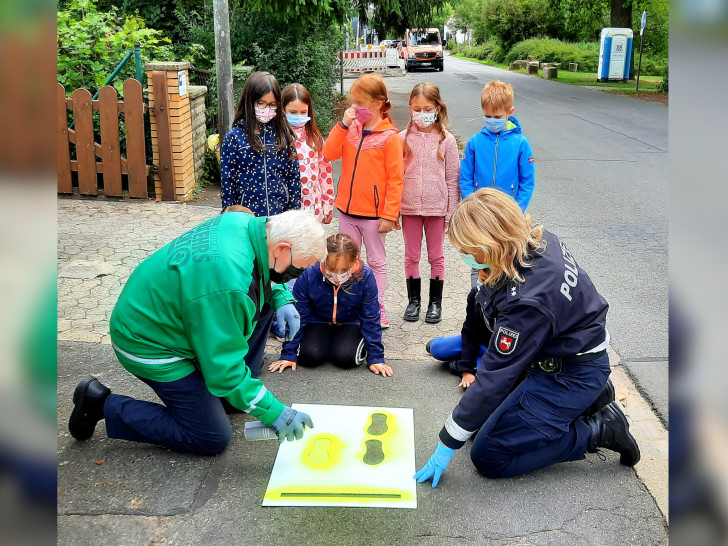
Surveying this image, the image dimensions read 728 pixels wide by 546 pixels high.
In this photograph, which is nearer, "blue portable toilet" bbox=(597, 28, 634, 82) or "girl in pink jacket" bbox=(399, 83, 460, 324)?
"girl in pink jacket" bbox=(399, 83, 460, 324)

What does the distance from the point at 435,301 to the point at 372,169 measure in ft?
3.50

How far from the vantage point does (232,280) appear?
2.82 m

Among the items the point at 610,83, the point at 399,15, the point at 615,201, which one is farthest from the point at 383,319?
the point at 610,83

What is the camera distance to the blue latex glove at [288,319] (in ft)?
12.4

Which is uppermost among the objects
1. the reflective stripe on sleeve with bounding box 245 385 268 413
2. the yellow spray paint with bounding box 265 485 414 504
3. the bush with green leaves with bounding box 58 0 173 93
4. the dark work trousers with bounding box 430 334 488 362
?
the bush with green leaves with bounding box 58 0 173 93

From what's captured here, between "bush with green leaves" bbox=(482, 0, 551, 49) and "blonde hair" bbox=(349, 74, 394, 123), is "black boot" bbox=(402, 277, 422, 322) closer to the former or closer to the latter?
"blonde hair" bbox=(349, 74, 394, 123)

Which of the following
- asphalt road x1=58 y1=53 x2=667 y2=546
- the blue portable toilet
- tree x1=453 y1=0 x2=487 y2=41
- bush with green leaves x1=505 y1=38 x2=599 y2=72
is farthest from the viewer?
tree x1=453 y1=0 x2=487 y2=41

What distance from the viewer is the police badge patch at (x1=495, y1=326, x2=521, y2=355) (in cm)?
284

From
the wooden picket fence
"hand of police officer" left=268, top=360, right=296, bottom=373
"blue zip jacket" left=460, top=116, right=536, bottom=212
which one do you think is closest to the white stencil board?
"hand of police officer" left=268, top=360, right=296, bottom=373

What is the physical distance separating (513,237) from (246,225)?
1113mm

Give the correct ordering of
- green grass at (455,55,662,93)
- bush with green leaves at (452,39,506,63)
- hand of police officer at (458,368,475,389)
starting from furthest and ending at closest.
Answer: bush with green leaves at (452,39,506,63) < green grass at (455,55,662,93) < hand of police officer at (458,368,475,389)
